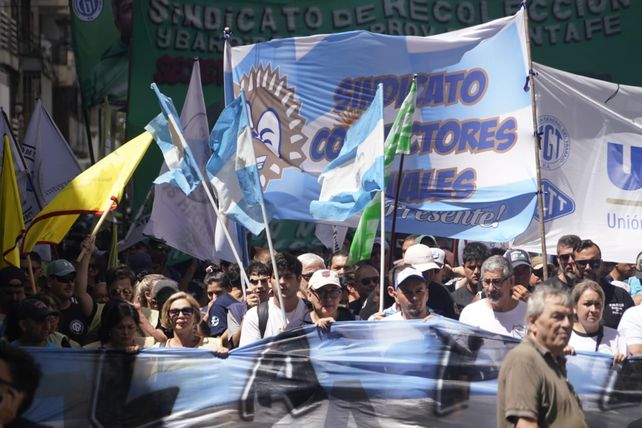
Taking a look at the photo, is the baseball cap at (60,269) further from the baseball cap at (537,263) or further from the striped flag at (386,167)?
the baseball cap at (537,263)

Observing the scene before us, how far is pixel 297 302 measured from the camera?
737cm

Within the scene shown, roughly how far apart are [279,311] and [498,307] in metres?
1.20

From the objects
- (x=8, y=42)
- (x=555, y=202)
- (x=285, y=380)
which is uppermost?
(x=8, y=42)

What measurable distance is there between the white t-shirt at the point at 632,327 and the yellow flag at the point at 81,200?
3.50m

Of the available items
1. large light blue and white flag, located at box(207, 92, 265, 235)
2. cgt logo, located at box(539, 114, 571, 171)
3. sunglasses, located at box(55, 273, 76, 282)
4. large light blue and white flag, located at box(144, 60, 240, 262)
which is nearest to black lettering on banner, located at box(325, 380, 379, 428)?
large light blue and white flag, located at box(207, 92, 265, 235)

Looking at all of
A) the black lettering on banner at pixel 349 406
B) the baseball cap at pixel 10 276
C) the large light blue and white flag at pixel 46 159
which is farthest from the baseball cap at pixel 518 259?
the large light blue and white flag at pixel 46 159

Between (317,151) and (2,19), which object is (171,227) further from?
(2,19)

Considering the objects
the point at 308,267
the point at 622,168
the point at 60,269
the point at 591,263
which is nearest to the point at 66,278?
the point at 60,269

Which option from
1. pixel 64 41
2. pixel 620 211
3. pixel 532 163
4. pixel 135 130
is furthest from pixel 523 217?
pixel 64 41

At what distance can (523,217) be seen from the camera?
823 cm

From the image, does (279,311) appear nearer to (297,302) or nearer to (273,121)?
(297,302)

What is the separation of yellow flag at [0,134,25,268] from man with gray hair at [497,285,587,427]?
4.56 metres

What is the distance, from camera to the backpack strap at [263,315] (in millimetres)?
7109

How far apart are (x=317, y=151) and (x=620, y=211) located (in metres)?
2.13
